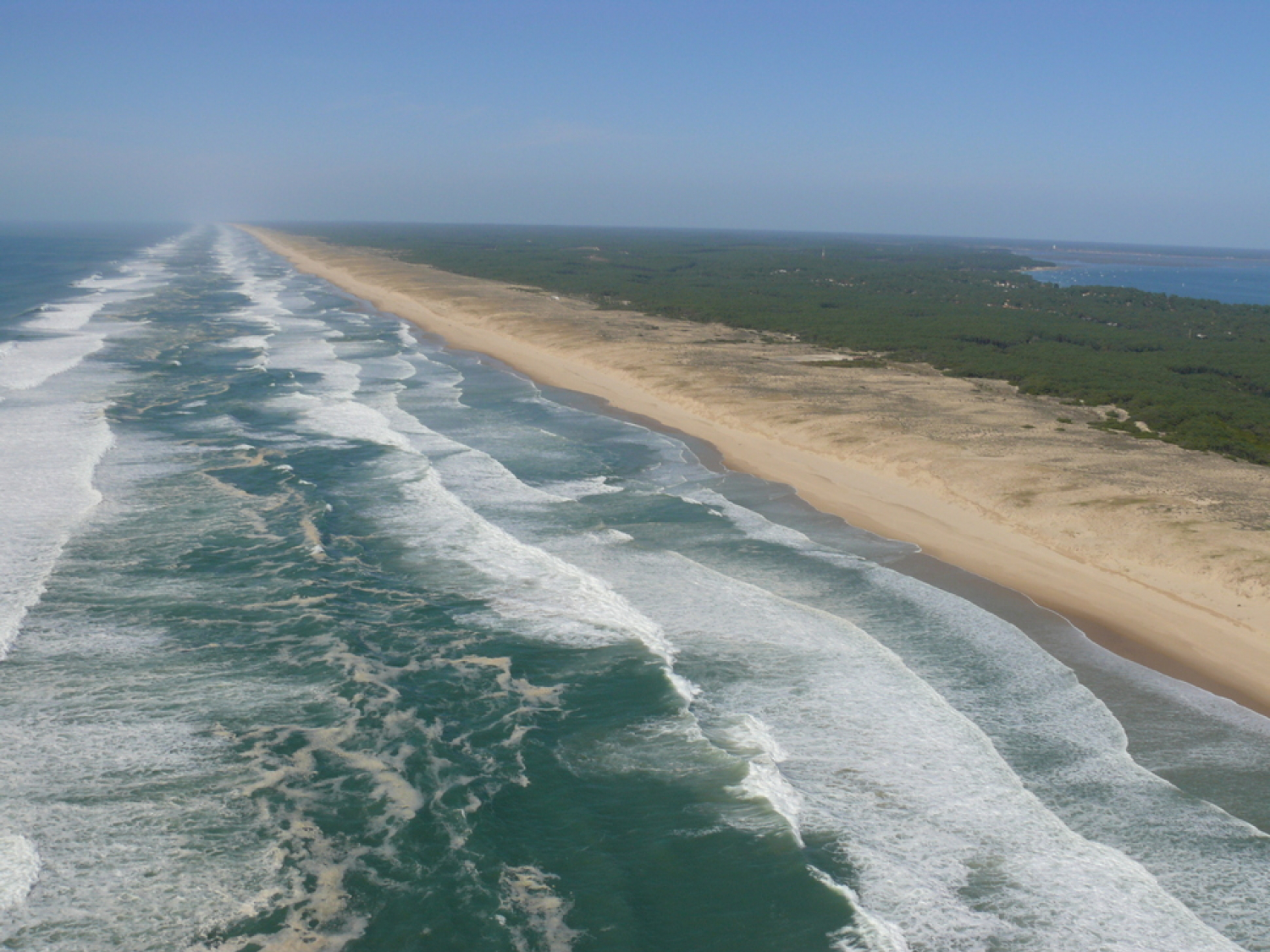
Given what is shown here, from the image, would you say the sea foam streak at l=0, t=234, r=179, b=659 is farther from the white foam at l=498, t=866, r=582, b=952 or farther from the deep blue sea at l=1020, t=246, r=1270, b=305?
the deep blue sea at l=1020, t=246, r=1270, b=305

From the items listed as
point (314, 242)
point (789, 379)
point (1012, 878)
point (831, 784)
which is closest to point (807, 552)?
point (831, 784)

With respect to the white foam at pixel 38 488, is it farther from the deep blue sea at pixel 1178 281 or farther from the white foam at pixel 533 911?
the deep blue sea at pixel 1178 281

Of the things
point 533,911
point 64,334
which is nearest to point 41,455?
point 533,911

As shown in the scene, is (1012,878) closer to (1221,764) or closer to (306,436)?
(1221,764)

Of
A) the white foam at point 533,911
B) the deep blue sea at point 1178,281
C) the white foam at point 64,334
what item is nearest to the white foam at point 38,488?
the white foam at point 64,334

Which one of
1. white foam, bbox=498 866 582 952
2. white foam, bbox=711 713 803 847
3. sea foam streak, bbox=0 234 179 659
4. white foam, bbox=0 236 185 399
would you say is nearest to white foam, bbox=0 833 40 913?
white foam, bbox=498 866 582 952

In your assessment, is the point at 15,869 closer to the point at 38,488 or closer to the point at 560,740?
the point at 560,740
